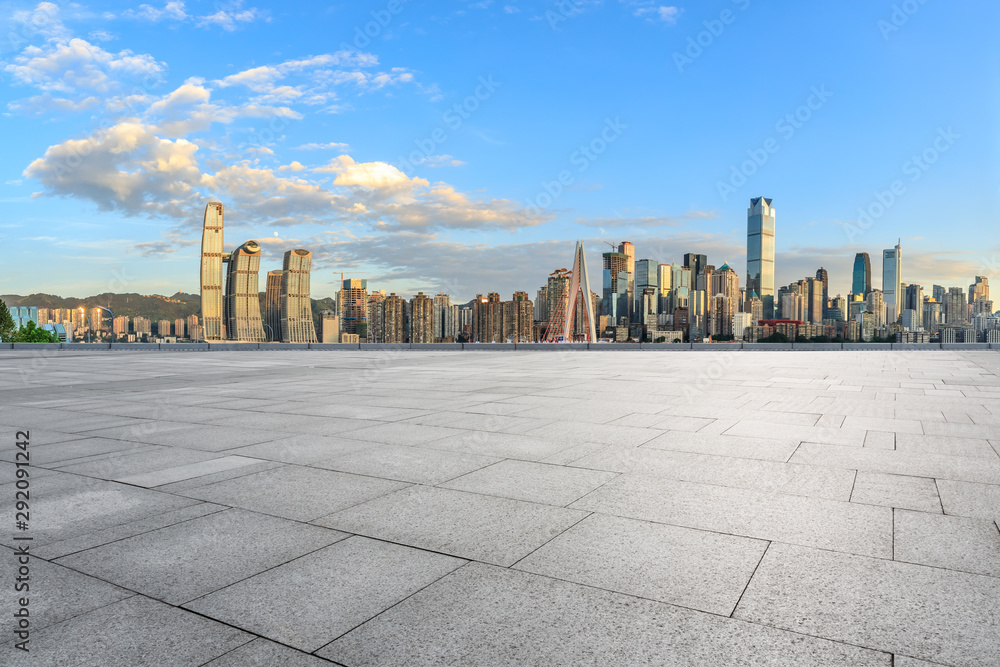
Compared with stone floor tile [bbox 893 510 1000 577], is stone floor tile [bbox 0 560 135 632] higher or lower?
lower

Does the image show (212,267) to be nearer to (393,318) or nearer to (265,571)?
(393,318)

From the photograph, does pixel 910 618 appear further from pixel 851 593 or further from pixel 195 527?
pixel 195 527

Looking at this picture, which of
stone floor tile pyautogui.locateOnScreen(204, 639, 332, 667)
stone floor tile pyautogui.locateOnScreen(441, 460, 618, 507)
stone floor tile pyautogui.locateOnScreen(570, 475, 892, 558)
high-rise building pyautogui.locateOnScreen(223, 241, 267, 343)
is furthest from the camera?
high-rise building pyautogui.locateOnScreen(223, 241, 267, 343)

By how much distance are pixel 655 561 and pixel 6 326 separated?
107 meters

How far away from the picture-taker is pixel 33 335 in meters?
90.7

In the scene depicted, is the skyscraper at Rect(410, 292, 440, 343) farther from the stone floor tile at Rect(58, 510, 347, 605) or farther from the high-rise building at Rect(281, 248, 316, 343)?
the stone floor tile at Rect(58, 510, 347, 605)

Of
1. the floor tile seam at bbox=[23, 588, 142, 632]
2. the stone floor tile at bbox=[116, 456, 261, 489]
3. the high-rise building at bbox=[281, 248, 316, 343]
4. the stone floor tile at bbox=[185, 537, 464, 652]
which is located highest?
the high-rise building at bbox=[281, 248, 316, 343]

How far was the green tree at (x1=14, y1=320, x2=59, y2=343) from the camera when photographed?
87.9 metres

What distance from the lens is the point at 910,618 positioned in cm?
338

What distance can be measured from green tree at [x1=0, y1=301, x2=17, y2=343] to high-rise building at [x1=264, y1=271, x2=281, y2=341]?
4314cm

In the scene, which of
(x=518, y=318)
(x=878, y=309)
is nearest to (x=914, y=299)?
(x=878, y=309)

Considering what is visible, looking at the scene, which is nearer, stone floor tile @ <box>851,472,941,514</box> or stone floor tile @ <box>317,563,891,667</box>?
stone floor tile @ <box>317,563,891,667</box>

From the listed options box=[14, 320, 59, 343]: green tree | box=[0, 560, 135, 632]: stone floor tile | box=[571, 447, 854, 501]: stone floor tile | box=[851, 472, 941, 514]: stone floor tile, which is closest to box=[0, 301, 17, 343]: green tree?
box=[14, 320, 59, 343]: green tree

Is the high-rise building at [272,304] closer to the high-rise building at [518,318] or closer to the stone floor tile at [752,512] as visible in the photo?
the high-rise building at [518,318]
